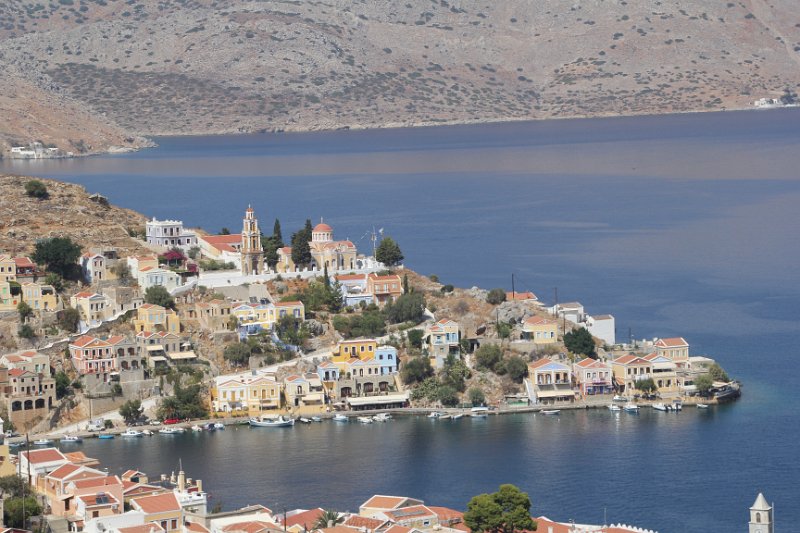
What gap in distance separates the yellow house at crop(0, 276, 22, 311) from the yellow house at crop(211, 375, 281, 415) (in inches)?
371

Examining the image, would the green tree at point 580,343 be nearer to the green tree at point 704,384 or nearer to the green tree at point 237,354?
the green tree at point 704,384

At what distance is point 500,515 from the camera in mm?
48875

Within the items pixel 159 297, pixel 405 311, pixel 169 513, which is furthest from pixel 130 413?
pixel 169 513

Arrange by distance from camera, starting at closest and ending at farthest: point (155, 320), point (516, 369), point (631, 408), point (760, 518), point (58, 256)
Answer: point (760, 518) < point (631, 408) < point (516, 369) < point (155, 320) < point (58, 256)

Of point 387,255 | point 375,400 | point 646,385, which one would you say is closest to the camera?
point 375,400

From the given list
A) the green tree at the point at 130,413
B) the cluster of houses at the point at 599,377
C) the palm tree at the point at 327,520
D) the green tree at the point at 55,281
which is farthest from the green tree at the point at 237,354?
the palm tree at the point at 327,520

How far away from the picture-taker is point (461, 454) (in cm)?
6356

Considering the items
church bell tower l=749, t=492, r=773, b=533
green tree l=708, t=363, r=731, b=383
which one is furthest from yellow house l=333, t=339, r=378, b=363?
church bell tower l=749, t=492, r=773, b=533

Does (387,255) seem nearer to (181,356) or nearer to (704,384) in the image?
(181,356)

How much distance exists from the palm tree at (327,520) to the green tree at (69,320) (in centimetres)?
2632

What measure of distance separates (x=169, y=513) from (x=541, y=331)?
96.4 ft

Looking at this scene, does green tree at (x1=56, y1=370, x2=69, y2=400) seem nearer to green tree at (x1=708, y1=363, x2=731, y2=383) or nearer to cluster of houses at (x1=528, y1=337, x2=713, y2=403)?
cluster of houses at (x1=528, y1=337, x2=713, y2=403)

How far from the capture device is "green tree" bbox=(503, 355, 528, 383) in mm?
71875

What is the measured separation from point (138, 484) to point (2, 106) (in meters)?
147
